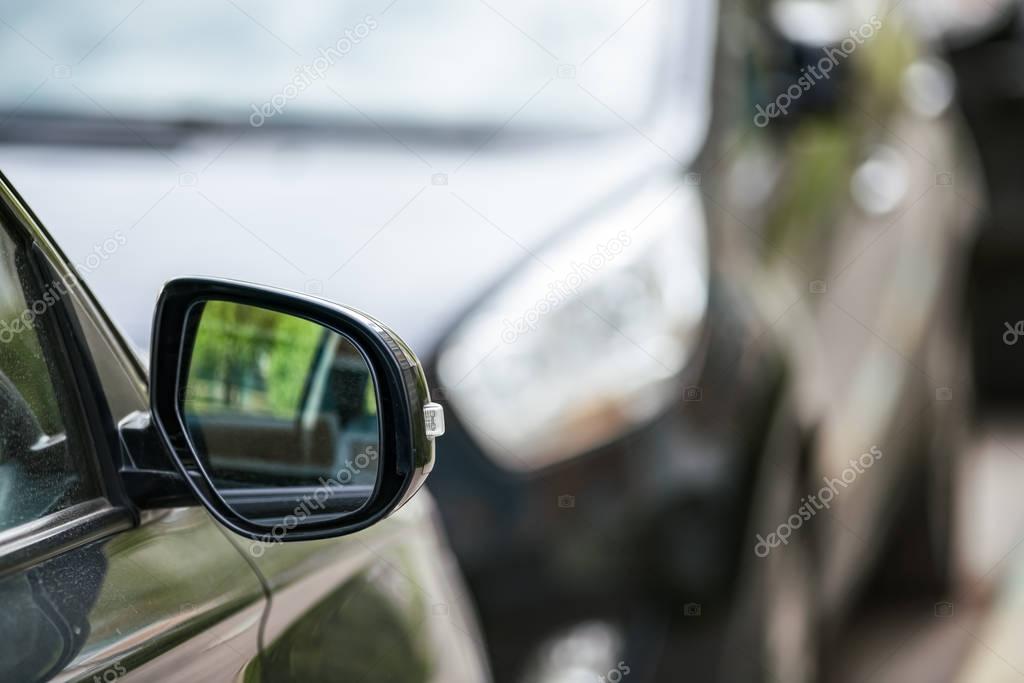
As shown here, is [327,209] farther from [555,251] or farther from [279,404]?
[279,404]

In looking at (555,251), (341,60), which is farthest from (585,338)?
(341,60)

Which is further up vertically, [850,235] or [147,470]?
[850,235]

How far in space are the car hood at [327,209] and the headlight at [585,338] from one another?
0.20ft

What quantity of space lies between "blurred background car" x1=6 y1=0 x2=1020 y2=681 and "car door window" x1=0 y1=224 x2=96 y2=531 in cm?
83

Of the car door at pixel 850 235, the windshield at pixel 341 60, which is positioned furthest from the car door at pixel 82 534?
the car door at pixel 850 235

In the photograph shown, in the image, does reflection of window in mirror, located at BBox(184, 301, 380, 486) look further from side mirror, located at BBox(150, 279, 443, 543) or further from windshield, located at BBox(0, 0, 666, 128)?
windshield, located at BBox(0, 0, 666, 128)

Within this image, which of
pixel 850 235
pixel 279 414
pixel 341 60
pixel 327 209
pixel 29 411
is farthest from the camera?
pixel 850 235

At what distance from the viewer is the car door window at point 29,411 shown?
1039 millimetres

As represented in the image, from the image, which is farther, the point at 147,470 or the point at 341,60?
the point at 341,60

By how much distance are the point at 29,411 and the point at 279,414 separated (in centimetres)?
31

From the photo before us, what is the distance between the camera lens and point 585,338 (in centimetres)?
246

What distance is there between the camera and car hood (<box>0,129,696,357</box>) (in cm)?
218

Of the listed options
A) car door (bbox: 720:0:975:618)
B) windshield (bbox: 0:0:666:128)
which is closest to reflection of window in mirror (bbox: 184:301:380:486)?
windshield (bbox: 0:0:666:128)

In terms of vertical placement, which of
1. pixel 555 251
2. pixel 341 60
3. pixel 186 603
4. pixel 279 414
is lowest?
pixel 186 603
